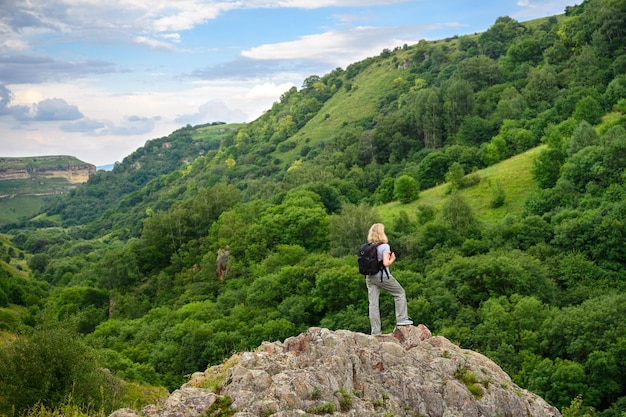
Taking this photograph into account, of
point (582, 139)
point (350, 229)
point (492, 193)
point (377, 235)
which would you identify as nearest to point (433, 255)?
point (350, 229)

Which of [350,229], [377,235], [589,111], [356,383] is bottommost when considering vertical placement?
[350,229]

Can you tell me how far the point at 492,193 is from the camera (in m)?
85.4

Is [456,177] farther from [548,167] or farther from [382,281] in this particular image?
[382,281]

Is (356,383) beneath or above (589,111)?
beneath

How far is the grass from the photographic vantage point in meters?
81.5

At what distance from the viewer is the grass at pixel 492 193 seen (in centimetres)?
8150

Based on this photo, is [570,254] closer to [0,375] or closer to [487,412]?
[487,412]

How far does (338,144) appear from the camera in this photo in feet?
484

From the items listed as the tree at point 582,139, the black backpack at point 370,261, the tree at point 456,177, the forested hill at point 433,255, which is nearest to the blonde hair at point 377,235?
the black backpack at point 370,261

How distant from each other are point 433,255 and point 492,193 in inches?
926

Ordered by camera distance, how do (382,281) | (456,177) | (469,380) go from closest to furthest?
(469,380), (382,281), (456,177)

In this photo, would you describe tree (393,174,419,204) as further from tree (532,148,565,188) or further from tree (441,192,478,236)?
tree (441,192,478,236)

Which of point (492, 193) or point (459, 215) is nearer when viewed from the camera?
point (459, 215)

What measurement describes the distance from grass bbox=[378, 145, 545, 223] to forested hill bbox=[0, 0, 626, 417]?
0.40 meters
